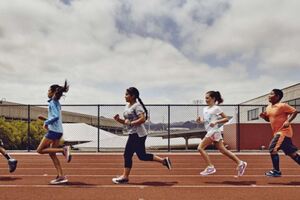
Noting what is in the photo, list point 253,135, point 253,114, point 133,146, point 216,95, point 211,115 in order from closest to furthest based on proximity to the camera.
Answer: point 133,146 < point 211,115 < point 216,95 < point 253,135 < point 253,114

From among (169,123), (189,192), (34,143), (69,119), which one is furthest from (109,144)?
(69,119)

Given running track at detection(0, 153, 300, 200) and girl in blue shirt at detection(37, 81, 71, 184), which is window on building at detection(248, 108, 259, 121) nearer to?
running track at detection(0, 153, 300, 200)

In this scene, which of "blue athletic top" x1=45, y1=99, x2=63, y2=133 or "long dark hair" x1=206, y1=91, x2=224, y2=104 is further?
"long dark hair" x1=206, y1=91, x2=224, y2=104

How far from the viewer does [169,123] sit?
2100 centimetres

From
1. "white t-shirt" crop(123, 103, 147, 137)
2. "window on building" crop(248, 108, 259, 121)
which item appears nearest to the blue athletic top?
"white t-shirt" crop(123, 103, 147, 137)

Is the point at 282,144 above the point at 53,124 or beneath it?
beneath

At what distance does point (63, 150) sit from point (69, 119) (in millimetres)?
56816

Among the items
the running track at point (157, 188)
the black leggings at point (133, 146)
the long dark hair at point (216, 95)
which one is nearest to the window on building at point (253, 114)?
the running track at point (157, 188)

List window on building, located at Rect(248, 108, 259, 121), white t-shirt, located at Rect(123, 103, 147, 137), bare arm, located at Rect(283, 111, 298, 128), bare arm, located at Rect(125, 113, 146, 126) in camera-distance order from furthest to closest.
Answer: window on building, located at Rect(248, 108, 259, 121), bare arm, located at Rect(283, 111, 298, 128), white t-shirt, located at Rect(123, 103, 147, 137), bare arm, located at Rect(125, 113, 146, 126)

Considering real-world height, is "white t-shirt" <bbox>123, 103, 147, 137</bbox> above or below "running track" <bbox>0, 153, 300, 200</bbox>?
above

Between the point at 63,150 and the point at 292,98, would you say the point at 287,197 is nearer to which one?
the point at 63,150

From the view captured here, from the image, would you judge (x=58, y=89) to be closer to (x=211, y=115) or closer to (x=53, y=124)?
(x=53, y=124)

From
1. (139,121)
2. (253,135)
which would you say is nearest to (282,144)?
(139,121)

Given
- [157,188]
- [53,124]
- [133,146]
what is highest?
[53,124]
